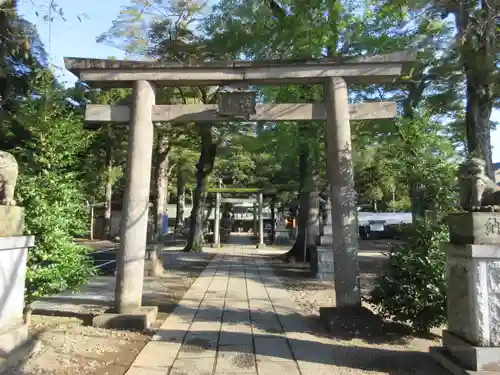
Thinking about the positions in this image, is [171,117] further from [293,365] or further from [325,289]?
[325,289]

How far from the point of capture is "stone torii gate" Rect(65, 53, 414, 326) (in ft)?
21.2

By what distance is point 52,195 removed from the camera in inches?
248

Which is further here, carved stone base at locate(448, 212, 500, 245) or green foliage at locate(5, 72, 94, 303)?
green foliage at locate(5, 72, 94, 303)

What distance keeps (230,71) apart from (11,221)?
12.8 ft

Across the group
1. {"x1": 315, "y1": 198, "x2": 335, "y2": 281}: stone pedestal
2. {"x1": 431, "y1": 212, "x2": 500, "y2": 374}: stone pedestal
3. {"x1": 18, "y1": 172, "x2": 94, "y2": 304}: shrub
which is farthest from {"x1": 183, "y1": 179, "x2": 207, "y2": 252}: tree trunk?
{"x1": 431, "y1": 212, "x2": 500, "y2": 374}: stone pedestal

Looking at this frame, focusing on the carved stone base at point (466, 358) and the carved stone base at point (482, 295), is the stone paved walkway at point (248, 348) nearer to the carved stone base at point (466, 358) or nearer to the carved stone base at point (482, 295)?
the carved stone base at point (466, 358)

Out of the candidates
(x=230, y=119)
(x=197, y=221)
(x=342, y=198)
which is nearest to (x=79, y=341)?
(x=230, y=119)

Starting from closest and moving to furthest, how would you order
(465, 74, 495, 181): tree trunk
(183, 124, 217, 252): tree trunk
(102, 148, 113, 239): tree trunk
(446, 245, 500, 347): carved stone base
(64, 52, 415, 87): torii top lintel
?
(446, 245, 500, 347): carved stone base, (64, 52, 415, 87): torii top lintel, (465, 74, 495, 181): tree trunk, (183, 124, 217, 252): tree trunk, (102, 148, 113, 239): tree trunk

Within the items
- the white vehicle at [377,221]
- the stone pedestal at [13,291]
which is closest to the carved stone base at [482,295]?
the stone pedestal at [13,291]

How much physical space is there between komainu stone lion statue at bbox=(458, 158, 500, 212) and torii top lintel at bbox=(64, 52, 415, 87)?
2378 mm

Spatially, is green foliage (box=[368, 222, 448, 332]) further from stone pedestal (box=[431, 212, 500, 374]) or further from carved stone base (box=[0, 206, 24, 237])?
carved stone base (box=[0, 206, 24, 237])

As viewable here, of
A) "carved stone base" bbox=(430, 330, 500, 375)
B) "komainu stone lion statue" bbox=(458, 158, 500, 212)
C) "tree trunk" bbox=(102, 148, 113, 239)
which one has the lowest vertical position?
"carved stone base" bbox=(430, 330, 500, 375)

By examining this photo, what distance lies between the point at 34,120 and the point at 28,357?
11.2 ft

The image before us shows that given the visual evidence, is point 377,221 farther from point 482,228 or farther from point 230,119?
point 482,228
